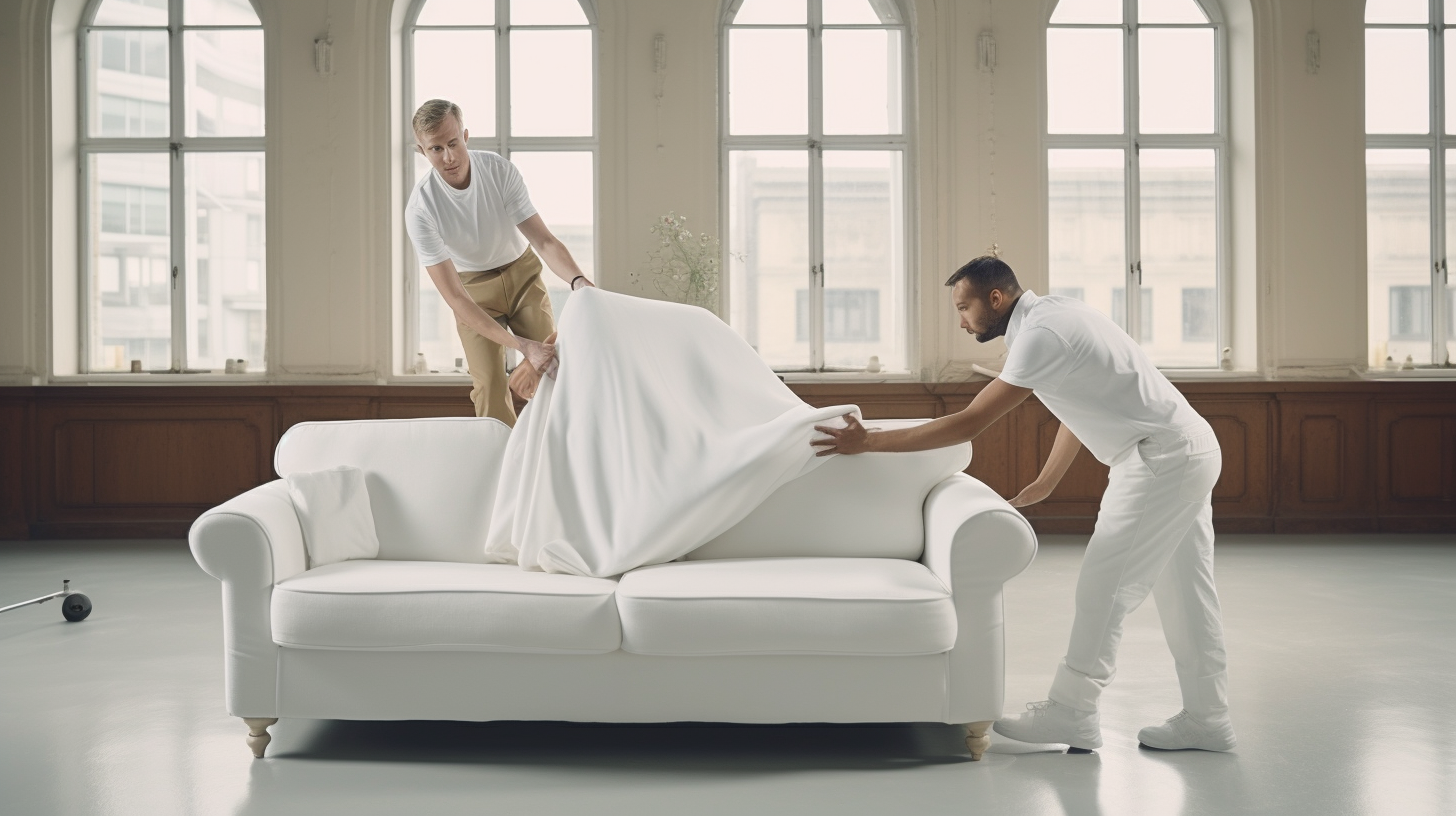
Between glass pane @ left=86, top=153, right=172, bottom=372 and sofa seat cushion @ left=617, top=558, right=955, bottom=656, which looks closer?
sofa seat cushion @ left=617, top=558, right=955, bottom=656

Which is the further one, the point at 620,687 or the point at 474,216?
the point at 474,216

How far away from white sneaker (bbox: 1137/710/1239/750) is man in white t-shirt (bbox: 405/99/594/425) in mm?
1971

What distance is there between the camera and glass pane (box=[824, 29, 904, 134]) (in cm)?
669

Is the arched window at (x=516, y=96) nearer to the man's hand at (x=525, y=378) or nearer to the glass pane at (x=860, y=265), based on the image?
the glass pane at (x=860, y=265)

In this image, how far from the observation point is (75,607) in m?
3.90

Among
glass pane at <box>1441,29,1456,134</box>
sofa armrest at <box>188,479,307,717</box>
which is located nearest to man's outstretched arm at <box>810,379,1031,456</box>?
sofa armrest at <box>188,479,307,717</box>

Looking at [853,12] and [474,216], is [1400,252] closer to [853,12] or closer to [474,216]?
[853,12]

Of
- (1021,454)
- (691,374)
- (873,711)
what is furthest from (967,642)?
(1021,454)

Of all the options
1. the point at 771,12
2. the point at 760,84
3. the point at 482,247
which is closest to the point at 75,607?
the point at 482,247

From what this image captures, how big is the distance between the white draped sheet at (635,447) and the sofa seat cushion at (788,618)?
278 mm

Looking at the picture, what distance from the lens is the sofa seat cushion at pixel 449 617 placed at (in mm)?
2340

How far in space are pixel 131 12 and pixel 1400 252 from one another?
27.0 ft

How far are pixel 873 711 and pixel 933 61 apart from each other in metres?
5.03

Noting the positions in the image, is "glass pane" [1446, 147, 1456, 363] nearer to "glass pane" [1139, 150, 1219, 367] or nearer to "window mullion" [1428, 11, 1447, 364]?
"window mullion" [1428, 11, 1447, 364]
